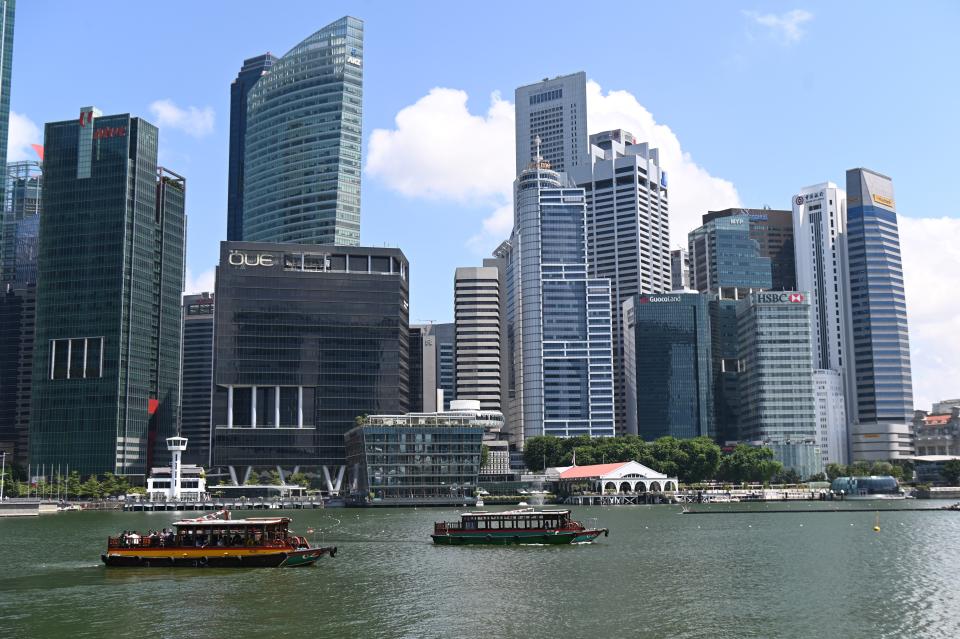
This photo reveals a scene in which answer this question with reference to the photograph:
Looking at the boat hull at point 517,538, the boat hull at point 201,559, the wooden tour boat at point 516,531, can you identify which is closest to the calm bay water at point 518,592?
the boat hull at point 201,559

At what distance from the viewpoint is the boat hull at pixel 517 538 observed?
413ft

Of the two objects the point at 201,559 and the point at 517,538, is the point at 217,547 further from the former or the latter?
the point at 517,538

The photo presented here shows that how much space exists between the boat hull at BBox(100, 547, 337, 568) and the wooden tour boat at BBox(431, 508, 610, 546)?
1283 inches

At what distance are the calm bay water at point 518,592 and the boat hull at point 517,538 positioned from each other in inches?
164

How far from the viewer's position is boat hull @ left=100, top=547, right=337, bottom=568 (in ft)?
327

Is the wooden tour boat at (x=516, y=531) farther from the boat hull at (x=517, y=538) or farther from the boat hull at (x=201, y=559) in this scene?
the boat hull at (x=201, y=559)

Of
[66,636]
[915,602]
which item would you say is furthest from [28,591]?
[915,602]

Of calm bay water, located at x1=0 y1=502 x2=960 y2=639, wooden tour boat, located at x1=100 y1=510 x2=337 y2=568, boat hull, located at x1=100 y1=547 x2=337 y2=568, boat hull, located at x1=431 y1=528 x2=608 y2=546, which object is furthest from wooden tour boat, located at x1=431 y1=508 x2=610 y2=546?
boat hull, located at x1=100 y1=547 x2=337 y2=568

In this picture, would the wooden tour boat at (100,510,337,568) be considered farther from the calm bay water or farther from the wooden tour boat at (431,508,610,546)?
the wooden tour boat at (431,508,610,546)

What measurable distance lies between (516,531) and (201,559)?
43.6 metres

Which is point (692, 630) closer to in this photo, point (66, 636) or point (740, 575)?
point (740, 575)

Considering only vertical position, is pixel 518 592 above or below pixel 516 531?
below

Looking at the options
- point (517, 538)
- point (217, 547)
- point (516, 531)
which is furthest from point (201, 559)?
point (516, 531)

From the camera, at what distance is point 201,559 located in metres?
100
